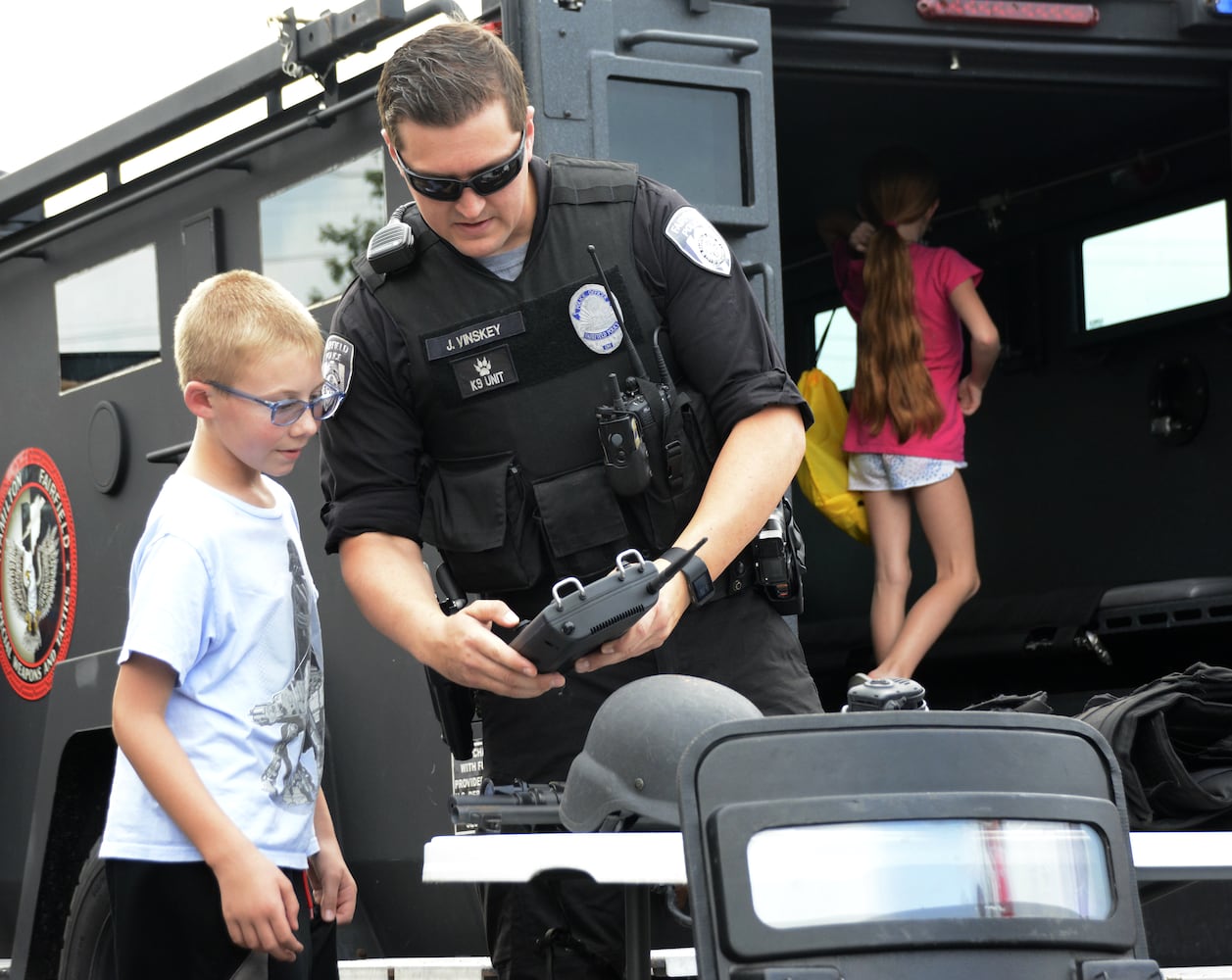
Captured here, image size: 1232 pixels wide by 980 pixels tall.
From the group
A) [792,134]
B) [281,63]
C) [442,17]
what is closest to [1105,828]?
[442,17]

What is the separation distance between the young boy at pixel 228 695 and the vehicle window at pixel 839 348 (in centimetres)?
433

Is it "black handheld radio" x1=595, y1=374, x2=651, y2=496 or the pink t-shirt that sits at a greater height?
the pink t-shirt

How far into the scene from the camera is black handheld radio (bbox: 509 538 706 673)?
2023 millimetres

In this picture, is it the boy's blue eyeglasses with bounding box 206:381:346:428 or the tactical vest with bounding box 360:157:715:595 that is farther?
the tactical vest with bounding box 360:157:715:595

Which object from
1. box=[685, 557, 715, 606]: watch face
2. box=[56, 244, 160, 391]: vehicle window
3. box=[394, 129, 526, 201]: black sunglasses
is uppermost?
box=[56, 244, 160, 391]: vehicle window

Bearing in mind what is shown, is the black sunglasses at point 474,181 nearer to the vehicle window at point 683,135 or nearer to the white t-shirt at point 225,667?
the white t-shirt at point 225,667

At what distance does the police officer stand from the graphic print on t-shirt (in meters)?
0.11

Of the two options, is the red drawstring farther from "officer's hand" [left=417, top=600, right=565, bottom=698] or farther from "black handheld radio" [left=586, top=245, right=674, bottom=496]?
"black handheld radio" [left=586, top=245, right=674, bottom=496]

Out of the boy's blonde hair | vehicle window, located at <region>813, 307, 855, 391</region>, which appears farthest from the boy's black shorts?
vehicle window, located at <region>813, 307, 855, 391</region>

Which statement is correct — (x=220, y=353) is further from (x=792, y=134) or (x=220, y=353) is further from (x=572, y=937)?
(x=792, y=134)

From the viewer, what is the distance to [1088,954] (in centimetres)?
148

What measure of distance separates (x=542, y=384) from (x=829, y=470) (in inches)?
110

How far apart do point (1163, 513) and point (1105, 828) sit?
4.49 metres

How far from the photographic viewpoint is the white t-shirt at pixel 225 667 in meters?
2.33
